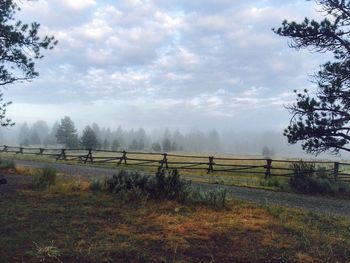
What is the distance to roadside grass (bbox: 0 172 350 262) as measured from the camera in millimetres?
5984

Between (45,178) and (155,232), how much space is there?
6226 mm

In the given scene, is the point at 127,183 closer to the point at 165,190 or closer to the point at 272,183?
the point at 165,190

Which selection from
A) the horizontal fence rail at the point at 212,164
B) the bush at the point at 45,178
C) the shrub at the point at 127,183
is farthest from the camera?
the horizontal fence rail at the point at 212,164

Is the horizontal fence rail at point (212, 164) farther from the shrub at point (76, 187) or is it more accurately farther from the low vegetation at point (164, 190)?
the shrub at point (76, 187)

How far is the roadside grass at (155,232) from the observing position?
5.98 meters

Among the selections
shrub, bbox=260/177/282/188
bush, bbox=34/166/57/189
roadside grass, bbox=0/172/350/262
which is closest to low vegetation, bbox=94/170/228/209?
roadside grass, bbox=0/172/350/262

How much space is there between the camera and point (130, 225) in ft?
25.0

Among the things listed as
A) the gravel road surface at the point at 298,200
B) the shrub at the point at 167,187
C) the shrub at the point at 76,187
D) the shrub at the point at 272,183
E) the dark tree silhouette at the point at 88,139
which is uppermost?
the dark tree silhouette at the point at 88,139

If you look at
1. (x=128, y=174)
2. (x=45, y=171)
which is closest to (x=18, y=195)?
(x=45, y=171)

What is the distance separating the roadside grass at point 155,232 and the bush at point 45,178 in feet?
3.99

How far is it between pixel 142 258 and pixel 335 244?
151 inches

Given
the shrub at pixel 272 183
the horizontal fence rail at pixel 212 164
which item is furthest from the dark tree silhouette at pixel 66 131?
the shrub at pixel 272 183

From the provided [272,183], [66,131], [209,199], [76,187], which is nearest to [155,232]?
[209,199]

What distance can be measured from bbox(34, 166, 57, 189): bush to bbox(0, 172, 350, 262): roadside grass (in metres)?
1.22
